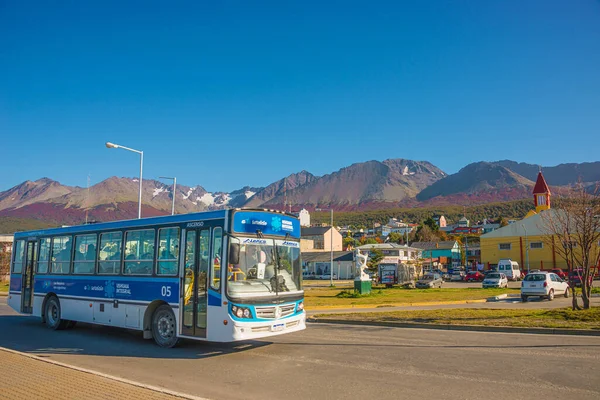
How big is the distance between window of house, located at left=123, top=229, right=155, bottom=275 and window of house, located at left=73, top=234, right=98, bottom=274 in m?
1.70

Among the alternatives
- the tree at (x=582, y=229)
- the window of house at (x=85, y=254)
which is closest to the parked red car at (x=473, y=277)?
the tree at (x=582, y=229)

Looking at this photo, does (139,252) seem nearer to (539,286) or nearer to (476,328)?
(476,328)

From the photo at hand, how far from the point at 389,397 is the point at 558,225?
15.0 m

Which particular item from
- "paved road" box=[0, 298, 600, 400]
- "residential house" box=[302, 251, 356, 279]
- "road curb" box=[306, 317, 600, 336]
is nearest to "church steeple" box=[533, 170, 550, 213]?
"residential house" box=[302, 251, 356, 279]

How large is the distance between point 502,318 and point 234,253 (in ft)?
33.0

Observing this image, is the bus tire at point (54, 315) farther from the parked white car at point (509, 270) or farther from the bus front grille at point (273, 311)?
the parked white car at point (509, 270)

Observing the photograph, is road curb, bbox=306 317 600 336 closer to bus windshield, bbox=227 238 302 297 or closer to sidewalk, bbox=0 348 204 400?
bus windshield, bbox=227 238 302 297

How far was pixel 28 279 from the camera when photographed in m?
16.3

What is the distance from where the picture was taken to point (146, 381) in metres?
8.14

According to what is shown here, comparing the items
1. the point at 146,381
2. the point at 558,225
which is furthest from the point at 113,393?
the point at 558,225

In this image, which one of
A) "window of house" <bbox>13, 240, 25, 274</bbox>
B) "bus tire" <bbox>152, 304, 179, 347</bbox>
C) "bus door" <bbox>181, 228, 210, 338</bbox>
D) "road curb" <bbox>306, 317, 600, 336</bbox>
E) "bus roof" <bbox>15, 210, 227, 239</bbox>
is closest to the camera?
"bus door" <bbox>181, 228, 210, 338</bbox>

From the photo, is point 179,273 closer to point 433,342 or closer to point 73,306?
point 73,306

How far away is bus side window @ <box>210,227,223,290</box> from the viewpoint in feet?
33.5

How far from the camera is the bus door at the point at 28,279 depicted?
16.1 meters
